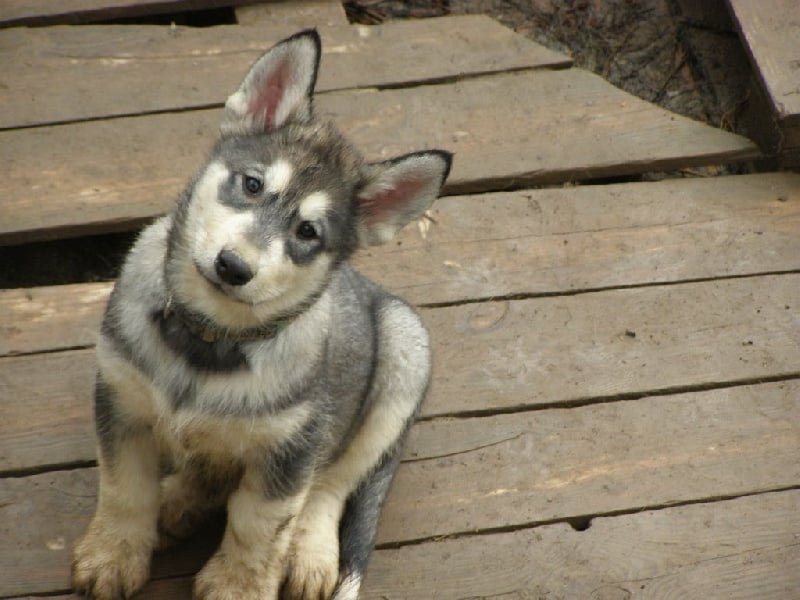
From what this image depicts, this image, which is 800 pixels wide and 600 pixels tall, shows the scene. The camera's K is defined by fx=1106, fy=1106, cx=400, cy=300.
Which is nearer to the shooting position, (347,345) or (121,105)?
(347,345)

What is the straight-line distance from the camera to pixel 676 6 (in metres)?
5.57

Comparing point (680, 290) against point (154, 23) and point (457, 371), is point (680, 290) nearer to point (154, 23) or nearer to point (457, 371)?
point (457, 371)

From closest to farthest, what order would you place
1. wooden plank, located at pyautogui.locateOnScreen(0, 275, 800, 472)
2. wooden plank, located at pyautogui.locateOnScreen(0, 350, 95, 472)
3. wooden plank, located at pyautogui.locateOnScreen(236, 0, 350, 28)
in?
wooden plank, located at pyautogui.locateOnScreen(0, 350, 95, 472)
wooden plank, located at pyautogui.locateOnScreen(0, 275, 800, 472)
wooden plank, located at pyautogui.locateOnScreen(236, 0, 350, 28)

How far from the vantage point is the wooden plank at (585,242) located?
161 inches

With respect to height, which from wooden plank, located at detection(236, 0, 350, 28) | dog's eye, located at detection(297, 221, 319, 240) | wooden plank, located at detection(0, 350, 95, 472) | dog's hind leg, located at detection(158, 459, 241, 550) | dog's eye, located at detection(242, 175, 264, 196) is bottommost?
wooden plank, located at detection(0, 350, 95, 472)

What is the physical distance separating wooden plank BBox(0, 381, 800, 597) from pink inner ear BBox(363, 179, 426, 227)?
0.91 m

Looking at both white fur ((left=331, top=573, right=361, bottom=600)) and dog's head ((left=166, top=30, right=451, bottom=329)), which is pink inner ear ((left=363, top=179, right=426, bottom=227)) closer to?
dog's head ((left=166, top=30, right=451, bottom=329))

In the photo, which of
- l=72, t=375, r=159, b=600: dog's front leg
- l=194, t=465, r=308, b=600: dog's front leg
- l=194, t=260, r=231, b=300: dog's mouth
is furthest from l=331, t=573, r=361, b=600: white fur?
l=194, t=260, r=231, b=300: dog's mouth

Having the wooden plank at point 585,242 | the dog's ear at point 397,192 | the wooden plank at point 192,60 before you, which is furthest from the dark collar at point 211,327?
the wooden plank at point 192,60

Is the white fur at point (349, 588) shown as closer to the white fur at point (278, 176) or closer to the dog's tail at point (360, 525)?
the dog's tail at point (360, 525)

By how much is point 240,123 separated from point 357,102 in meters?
1.49

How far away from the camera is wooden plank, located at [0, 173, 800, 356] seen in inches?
161

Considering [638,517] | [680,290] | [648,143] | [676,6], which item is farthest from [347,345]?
[676,6]

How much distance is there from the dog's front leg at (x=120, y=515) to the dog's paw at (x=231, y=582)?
7.3 inches
